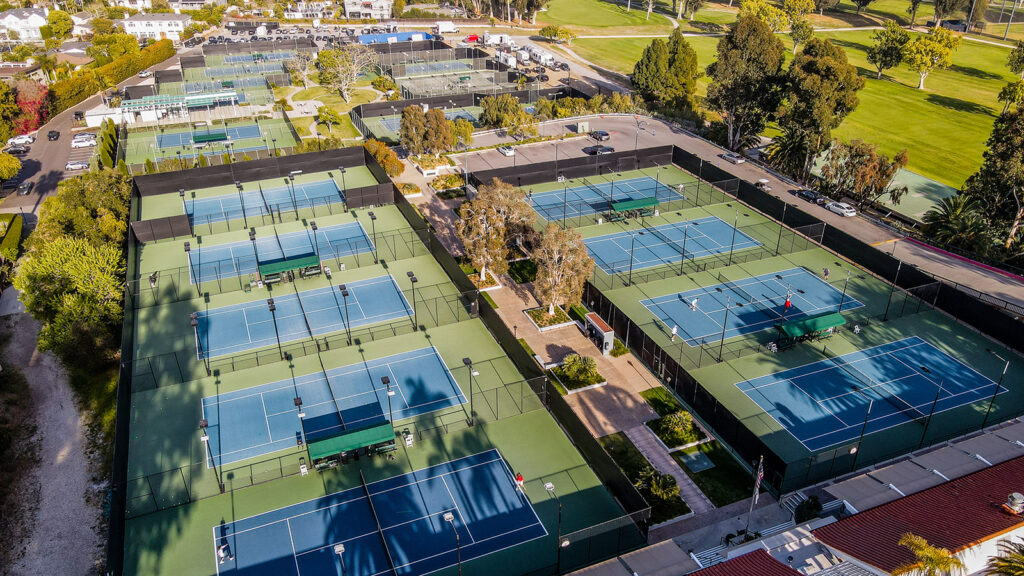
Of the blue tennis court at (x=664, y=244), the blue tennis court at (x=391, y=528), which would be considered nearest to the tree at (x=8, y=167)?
the blue tennis court at (x=391, y=528)

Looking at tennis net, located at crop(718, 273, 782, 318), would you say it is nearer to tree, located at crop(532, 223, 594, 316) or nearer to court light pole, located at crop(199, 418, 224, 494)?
tree, located at crop(532, 223, 594, 316)

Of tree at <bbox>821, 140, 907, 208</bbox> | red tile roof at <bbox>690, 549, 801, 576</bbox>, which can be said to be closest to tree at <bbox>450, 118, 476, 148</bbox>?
tree at <bbox>821, 140, 907, 208</bbox>

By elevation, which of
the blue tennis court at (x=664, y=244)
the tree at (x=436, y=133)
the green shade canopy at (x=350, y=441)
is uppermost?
the tree at (x=436, y=133)

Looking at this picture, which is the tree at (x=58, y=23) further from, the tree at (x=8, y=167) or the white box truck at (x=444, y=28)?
the tree at (x=8, y=167)

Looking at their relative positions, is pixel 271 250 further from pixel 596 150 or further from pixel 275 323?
pixel 596 150

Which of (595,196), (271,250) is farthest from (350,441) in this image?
(595,196)

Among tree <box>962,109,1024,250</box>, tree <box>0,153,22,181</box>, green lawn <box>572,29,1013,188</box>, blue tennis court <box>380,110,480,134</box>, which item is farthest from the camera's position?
blue tennis court <box>380,110,480,134</box>

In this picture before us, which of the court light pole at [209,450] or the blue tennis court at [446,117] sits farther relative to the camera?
the blue tennis court at [446,117]
